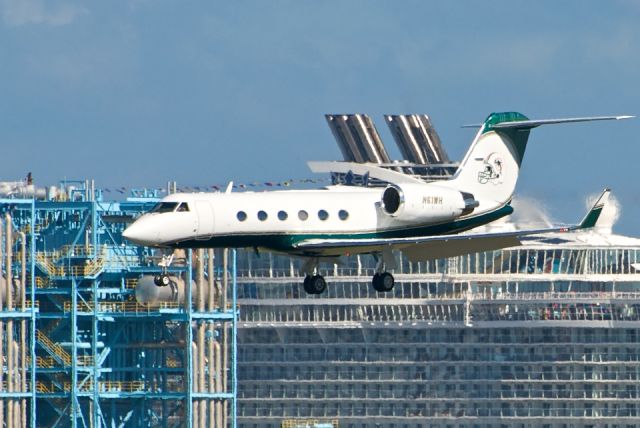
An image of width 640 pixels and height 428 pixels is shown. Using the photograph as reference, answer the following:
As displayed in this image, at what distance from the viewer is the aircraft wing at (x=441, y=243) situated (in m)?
109

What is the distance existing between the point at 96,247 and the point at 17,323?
6.06m

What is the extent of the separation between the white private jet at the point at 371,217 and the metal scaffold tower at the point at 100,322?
49.3m

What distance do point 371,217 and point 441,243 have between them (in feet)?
9.16

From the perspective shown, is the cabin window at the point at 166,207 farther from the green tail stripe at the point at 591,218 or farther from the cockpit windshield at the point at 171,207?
the green tail stripe at the point at 591,218

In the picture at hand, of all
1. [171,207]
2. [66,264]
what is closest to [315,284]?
[171,207]

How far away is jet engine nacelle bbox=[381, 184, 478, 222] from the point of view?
111562 millimetres

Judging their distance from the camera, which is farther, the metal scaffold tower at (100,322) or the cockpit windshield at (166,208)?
the metal scaffold tower at (100,322)

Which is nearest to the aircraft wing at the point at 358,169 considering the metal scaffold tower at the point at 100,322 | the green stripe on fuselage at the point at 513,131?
the metal scaffold tower at the point at 100,322

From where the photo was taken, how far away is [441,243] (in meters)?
113

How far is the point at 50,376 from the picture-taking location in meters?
170

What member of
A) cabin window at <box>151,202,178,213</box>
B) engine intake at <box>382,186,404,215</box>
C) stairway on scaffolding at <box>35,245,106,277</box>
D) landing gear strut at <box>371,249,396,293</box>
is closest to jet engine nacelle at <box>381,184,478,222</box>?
engine intake at <box>382,186,404,215</box>

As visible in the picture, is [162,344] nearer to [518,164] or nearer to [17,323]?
[17,323]

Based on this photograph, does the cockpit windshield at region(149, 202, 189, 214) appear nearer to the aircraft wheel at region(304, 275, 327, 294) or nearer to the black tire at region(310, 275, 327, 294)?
the aircraft wheel at region(304, 275, 327, 294)

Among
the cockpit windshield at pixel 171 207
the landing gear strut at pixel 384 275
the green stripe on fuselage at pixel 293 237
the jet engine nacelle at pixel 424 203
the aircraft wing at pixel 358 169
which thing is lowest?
the landing gear strut at pixel 384 275
